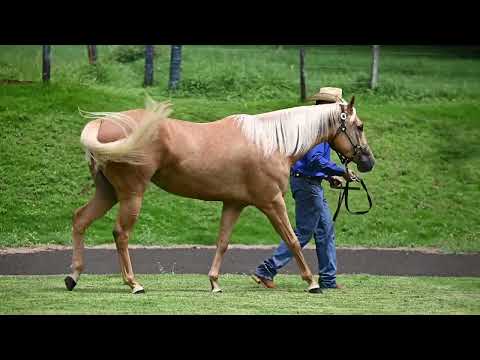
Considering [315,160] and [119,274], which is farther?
[119,274]

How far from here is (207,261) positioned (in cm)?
1136

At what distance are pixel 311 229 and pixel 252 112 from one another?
19.7 feet

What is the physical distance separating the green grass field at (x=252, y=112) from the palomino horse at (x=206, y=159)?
3703 millimetres

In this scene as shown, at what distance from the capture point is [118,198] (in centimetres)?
851

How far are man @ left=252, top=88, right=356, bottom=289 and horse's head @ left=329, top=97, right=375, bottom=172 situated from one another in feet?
0.45

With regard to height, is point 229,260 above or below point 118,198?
below

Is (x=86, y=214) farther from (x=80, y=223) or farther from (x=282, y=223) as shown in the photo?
(x=282, y=223)

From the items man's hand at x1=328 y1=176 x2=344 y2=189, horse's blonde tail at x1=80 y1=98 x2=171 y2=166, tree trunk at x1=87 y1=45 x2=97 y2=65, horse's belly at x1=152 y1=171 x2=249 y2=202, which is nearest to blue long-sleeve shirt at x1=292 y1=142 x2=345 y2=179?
man's hand at x1=328 y1=176 x2=344 y2=189

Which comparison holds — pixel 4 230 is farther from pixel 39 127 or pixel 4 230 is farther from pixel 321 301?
pixel 321 301

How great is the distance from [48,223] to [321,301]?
5398mm

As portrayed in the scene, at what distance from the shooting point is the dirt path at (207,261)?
35.7 ft

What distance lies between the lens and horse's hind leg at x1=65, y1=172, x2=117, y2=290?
8562 mm

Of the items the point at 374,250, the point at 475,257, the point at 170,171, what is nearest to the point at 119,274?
the point at 170,171

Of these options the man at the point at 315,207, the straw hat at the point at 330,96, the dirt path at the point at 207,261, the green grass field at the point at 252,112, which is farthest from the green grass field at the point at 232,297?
the green grass field at the point at 252,112
